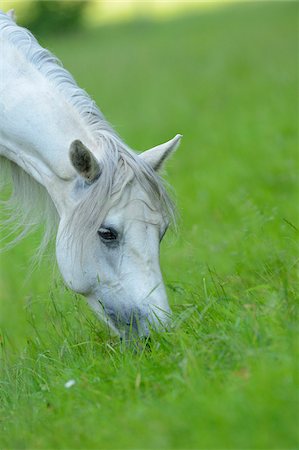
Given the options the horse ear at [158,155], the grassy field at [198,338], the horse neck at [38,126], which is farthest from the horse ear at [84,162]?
the grassy field at [198,338]

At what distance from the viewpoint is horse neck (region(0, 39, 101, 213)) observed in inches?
185

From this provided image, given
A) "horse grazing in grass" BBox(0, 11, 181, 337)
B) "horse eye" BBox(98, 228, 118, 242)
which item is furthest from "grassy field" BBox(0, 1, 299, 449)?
"horse eye" BBox(98, 228, 118, 242)

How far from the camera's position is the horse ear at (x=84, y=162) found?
4.33 m

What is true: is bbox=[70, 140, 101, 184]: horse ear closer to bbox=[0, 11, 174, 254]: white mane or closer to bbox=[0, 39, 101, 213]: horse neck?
bbox=[0, 11, 174, 254]: white mane

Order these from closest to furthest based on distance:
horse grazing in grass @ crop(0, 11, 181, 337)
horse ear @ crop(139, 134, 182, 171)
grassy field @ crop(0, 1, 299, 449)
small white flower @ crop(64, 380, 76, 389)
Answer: grassy field @ crop(0, 1, 299, 449)
small white flower @ crop(64, 380, 76, 389)
horse grazing in grass @ crop(0, 11, 181, 337)
horse ear @ crop(139, 134, 182, 171)

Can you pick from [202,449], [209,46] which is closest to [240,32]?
[209,46]

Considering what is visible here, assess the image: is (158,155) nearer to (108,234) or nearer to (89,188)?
(89,188)

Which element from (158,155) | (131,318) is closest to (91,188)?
(158,155)

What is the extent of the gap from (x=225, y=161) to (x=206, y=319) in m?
6.08

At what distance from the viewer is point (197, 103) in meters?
14.9

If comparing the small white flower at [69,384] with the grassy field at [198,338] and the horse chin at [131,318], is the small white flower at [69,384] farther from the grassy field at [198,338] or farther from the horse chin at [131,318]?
the horse chin at [131,318]

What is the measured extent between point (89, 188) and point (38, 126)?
1.87 ft

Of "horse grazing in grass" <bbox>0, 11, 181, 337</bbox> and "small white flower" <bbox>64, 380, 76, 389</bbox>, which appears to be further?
"horse grazing in grass" <bbox>0, 11, 181, 337</bbox>

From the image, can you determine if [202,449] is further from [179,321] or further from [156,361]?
[179,321]
